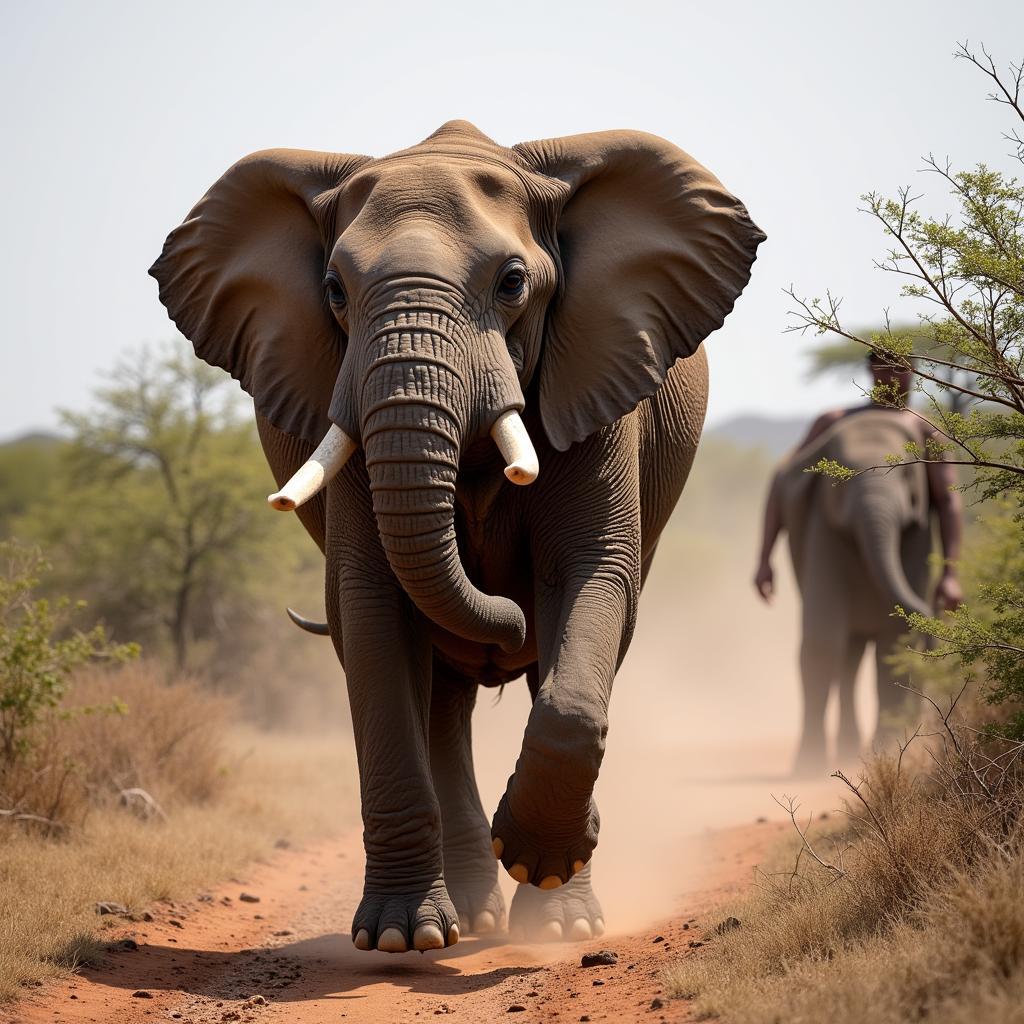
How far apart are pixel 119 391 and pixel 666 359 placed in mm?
16379

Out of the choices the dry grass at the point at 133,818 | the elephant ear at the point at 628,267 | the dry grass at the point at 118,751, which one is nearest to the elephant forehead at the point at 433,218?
the elephant ear at the point at 628,267

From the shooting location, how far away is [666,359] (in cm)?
710

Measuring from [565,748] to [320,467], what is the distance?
1.44 meters

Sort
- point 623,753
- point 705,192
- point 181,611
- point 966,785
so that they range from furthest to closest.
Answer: point 181,611
point 623,753
point 705,192
point 966,785

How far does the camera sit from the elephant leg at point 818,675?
49.9 ft

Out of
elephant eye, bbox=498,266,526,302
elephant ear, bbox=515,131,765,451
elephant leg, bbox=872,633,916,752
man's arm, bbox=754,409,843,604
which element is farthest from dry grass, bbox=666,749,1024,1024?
man's arm, bbox=754,409,843,604

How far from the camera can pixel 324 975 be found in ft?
22.4

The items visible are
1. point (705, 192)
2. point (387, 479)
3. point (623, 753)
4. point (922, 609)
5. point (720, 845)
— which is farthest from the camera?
point (623, 753)

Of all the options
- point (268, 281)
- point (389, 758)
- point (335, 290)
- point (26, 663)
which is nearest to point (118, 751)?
point (26, 663)

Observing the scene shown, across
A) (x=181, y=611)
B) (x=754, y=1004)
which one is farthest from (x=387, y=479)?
(x=181, y=611)

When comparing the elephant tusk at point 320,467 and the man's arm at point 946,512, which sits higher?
the man's arm at point 946,512

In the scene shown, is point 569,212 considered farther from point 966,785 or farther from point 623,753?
point 623,753

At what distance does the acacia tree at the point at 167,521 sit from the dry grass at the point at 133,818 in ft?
21.2

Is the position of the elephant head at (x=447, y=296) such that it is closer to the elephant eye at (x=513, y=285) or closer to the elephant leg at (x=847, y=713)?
the elephant eye at (x=513, y=285)
